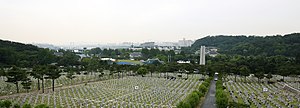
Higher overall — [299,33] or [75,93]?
[299,33]

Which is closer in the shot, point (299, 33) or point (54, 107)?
point (54, 107)

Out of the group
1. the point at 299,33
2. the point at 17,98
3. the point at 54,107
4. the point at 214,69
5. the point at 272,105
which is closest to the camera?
the point at 54,107

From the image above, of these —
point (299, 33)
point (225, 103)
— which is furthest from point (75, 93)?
point (299, 33)

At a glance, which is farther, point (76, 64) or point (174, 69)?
point (76, 64)

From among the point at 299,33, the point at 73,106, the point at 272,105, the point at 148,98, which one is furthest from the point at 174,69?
the point at 299,33

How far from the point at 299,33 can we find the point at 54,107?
292 ft

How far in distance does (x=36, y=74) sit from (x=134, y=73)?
24151 mm

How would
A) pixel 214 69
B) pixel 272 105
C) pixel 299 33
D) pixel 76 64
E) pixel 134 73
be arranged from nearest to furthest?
1. pixel 272 105
2. pixel 214 69
3. pixel 134 73
4. pixel 76 64
5. pixel 299 33

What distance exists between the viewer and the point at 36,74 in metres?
27.5

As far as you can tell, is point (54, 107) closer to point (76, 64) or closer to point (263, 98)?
point (263, 98)

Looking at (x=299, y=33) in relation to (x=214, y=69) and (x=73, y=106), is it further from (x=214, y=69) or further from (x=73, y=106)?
(x=73, y=106)

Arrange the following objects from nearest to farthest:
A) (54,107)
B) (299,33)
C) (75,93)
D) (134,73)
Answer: (54,107)
(75,93)
(134,73)
(299,33)

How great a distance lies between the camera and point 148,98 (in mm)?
24219

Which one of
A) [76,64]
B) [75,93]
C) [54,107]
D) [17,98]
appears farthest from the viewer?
[76,64]
